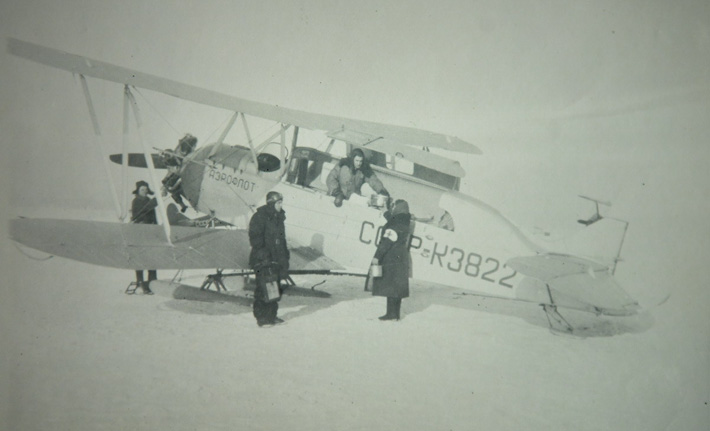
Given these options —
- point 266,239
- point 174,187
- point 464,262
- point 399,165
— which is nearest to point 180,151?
point 174,187

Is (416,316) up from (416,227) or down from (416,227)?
down

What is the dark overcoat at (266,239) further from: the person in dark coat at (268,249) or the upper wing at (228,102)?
the upper wing at (228,102)

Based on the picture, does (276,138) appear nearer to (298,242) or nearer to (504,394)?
(298,242)

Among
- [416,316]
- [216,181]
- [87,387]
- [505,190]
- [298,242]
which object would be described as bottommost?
[87,387]

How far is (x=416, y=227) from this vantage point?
2904mm

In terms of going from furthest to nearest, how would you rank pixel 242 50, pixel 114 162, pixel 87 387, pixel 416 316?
pixel 114 162 → pixel 416 316 → pixel 242 50 → pixel 87 387

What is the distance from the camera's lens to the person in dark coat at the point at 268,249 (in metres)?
2.80

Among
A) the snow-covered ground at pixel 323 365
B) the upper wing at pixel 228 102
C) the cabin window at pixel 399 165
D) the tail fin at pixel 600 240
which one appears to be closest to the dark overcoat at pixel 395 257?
the snow-covered ground at pixel 323 365

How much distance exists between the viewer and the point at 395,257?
9.55ft

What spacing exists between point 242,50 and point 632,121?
2.76 meters

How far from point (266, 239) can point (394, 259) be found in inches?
35.0

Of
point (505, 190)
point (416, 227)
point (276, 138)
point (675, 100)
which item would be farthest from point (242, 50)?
point (675, 100)

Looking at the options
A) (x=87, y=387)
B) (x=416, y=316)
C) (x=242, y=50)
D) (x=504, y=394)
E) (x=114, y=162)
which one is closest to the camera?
(x=87, y=387)

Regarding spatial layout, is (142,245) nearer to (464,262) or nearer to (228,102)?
(228,102)
